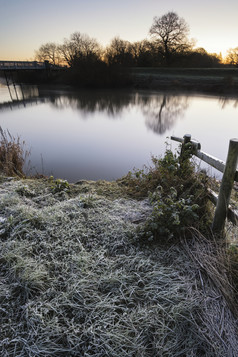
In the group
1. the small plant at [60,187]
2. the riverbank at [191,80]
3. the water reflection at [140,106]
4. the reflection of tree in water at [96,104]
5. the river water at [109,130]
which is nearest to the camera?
the small plant at [60,187]

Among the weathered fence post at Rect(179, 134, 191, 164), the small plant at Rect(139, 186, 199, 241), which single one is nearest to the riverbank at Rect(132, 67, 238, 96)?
the weathered fence post at Rect(179, 134, 191, 164)

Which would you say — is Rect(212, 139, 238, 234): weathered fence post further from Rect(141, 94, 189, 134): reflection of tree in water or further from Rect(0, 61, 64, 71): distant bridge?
Rect(0, 61, 64, 71): distant bridge

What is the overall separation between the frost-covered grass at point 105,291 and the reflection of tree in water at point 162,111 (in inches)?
441

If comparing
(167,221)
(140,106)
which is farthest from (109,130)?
(167,221)

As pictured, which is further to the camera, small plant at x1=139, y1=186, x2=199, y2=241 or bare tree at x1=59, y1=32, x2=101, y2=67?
bare tree at x1=59, y1=32, x2=101, y2=67

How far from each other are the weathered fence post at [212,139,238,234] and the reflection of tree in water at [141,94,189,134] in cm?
1076

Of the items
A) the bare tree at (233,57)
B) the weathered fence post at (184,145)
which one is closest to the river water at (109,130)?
the weathered fence post at (184,145)

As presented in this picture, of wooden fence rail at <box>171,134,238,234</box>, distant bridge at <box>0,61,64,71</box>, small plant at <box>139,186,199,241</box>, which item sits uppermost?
distant bridge at <box>0,61,64,71</box>

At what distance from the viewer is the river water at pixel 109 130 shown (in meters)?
8.29

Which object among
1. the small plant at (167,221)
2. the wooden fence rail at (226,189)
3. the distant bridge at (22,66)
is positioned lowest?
the small plant at (167,221)

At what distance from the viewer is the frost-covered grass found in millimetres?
1862

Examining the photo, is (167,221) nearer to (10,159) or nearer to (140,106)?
(10,159)

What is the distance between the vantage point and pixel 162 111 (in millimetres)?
18938

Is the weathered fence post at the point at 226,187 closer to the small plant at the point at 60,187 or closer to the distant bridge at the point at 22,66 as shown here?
the small plant at the point at 60,187
